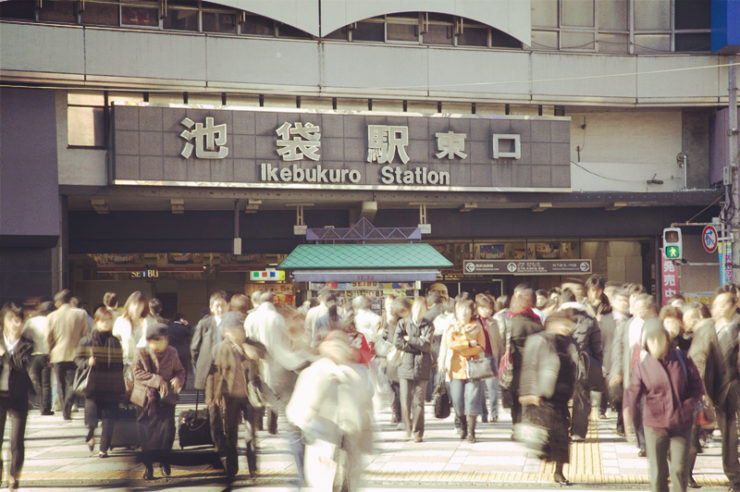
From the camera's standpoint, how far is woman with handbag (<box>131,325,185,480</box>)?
335 inches

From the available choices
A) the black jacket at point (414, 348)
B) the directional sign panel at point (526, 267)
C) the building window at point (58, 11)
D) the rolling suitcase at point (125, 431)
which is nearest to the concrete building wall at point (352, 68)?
the building window at point (58, 11)

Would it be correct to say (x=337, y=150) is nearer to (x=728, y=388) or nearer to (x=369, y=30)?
(x=369, y=30)

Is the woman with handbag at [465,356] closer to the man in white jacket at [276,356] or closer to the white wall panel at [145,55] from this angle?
the man in white jacket at [276,356]

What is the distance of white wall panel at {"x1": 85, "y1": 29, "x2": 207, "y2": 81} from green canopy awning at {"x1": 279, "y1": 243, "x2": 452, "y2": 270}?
575cm

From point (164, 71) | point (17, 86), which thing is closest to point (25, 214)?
point (17, 86)

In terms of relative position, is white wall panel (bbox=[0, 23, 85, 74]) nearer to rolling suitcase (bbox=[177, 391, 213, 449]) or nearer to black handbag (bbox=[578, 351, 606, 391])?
rolling suitcase (bbox=[177, 391, 213, 449])

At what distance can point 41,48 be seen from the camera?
20.9m

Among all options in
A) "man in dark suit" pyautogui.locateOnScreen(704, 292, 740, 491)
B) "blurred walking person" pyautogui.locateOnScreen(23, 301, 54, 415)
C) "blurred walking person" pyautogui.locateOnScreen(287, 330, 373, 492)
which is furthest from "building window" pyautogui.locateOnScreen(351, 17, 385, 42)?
"blurred walking person" pyautogui.locateOnScreen(287, 330, 373, 492)

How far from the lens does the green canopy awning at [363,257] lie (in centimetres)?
2308

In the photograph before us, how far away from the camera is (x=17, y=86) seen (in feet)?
69.2

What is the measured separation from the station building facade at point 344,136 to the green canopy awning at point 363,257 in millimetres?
1343

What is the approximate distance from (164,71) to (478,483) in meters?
16.6

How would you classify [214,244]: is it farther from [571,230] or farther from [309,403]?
[309,403]

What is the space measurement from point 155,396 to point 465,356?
4.03 metres
